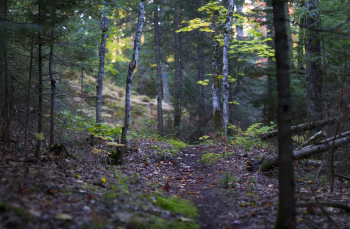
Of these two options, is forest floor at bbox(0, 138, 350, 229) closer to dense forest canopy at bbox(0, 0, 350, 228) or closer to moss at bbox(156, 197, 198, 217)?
moss at bbox(156, 197, 198, 217)

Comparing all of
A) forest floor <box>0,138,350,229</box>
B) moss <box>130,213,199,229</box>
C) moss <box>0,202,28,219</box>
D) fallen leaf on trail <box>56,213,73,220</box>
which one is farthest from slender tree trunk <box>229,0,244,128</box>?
moss <box>0,202,28,219</box>

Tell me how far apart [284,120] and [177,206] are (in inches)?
98.5

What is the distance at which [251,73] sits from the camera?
15.3 m

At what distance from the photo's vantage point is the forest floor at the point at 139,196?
3.13 metres

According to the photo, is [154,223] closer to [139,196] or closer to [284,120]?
[139,196]

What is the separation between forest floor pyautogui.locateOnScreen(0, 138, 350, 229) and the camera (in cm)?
313

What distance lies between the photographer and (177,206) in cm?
429

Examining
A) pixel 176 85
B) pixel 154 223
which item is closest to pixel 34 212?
pixel 154 223

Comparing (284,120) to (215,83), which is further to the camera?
(215,83)

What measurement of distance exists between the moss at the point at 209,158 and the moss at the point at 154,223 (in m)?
5.17

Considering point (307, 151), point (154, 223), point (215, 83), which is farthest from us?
point (215, 83)

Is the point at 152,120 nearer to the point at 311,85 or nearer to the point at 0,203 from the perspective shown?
the point at 311,85

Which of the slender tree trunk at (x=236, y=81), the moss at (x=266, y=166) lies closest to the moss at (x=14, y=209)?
the moss at (x=266, y=166)

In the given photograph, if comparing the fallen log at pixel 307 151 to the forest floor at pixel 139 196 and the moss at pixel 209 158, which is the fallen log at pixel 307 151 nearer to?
the forest floor at pixel 139 196
